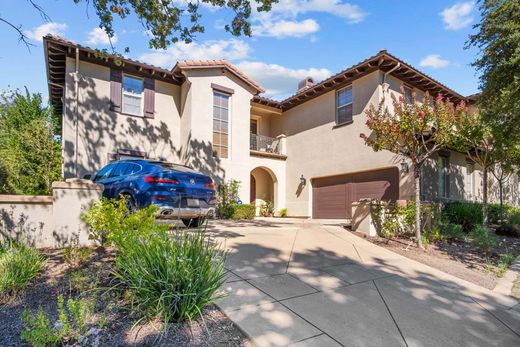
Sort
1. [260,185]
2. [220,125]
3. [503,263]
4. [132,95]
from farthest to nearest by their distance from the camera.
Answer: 1. [260,185]
2. [220,125]
3. [132,95]
4. [503,263]

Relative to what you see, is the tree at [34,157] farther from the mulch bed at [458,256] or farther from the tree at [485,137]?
the tree at [485,137]

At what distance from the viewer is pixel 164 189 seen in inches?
272

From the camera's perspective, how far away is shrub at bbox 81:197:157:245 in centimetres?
381

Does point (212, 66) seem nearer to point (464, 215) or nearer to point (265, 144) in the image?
point (265, 144)

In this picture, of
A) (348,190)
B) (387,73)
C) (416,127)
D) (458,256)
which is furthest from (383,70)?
(458,256)

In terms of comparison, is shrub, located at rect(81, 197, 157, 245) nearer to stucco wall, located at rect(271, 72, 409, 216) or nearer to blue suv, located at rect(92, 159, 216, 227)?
blue suv, located at rect(92, 159, 216, 227)

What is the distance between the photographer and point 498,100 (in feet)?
26.2

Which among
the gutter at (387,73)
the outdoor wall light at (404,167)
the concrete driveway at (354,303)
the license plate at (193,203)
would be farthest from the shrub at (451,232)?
the license plate at (193,203)

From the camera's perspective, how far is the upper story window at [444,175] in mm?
13184

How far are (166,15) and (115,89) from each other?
23.7 feet

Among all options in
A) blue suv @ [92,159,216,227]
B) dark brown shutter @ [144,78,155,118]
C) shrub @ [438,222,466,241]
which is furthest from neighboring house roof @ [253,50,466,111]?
blue suv @ [92,159,216,227]

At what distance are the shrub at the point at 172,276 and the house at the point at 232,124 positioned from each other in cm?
982

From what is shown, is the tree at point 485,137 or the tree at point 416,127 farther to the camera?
the tree at point 485,137

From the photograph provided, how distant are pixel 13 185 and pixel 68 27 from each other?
6897 millimetres
